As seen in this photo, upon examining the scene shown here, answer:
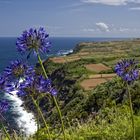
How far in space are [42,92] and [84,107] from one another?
2080 centimetres

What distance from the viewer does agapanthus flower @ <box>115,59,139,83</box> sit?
Answer: 736cm

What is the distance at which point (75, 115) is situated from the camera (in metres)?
26.3

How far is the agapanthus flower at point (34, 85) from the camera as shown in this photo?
257 inches

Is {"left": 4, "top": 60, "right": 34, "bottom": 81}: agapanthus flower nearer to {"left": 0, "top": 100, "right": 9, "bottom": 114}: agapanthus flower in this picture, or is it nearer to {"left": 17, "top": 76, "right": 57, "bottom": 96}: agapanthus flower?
{"left": 17, "top": 76, "right": 57, "bottom": 96}: agapanthus flower

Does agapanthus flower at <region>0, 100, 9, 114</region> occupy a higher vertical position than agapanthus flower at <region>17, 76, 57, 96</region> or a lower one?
lower

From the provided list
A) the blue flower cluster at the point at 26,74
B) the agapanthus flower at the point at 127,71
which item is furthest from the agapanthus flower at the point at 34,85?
the agapanthus flower at the point at 127,71

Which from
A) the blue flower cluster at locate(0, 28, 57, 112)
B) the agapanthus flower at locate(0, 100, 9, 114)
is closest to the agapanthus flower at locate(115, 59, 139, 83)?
the blue flower cluster at locate(0, 28, 57, 112)

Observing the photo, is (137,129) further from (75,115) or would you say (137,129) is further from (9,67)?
(75,115)

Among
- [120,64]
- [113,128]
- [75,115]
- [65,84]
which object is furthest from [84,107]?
[65,84]

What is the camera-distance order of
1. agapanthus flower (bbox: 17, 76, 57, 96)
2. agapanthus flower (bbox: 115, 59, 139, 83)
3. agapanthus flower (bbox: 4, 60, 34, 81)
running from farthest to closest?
agapanthus flower (bbox: 115, 59, 139, 83), agapanthus flower (bbox: 4, 60, 34, 81), agapanthus flower (bbox: 17, 76, 57, 96)

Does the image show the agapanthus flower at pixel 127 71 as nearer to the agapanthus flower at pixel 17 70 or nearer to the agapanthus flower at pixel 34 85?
the agapanthus flower at pixel 34 85


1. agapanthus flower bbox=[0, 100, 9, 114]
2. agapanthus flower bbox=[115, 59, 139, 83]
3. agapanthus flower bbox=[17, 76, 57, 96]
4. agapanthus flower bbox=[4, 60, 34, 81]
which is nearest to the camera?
agapanthus flower bbox=[17, 76, 57, 96]

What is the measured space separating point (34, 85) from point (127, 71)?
1753 mm

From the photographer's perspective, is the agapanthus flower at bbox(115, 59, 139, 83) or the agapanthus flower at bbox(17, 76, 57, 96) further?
the agapanthus flower at bbox(115, 59, 139, 83)
